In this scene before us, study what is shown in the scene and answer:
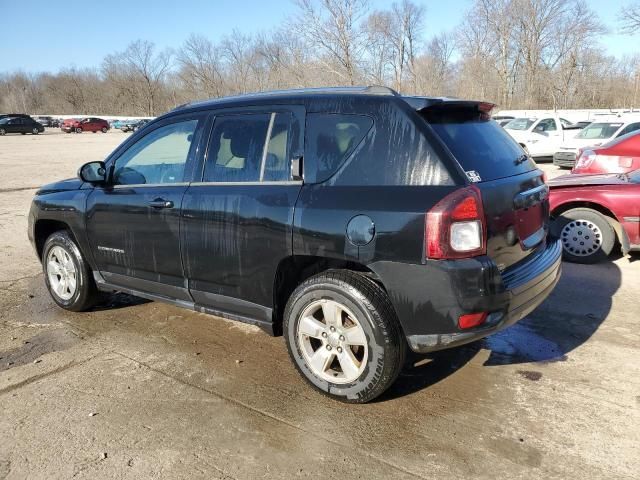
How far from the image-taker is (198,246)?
3.63 metres

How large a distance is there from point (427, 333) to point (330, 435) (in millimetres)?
785

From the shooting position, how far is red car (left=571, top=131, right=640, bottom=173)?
314 inches

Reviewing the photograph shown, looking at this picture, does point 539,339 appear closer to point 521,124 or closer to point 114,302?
point 114,302

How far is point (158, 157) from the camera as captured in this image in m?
4.13

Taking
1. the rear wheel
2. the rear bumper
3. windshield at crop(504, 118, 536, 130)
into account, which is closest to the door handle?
the rear bumper

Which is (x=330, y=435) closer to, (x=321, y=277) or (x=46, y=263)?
(x=321, y=277)

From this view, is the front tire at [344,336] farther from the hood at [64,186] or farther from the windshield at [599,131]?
the windshield at [599,131]

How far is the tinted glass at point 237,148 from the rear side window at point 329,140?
39 centimetres

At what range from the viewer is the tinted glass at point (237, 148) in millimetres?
3461

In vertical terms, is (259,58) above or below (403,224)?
above

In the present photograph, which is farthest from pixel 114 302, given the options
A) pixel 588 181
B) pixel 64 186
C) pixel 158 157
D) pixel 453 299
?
pixel 588 181

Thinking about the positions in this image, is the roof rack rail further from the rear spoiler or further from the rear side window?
the rear side window

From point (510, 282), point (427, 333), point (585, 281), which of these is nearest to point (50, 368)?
point (427, 333)

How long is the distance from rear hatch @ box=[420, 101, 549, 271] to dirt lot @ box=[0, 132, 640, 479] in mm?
912
